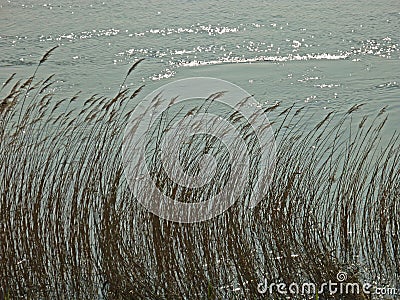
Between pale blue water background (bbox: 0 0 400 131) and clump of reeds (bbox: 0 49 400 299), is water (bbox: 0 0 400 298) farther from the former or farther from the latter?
clump of reeds (bbox: 0 49 400 299)

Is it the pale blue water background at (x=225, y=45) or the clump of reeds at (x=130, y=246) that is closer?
the clump of reeds at (x=130, y=246)

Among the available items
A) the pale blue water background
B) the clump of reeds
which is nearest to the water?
the pale blue water background

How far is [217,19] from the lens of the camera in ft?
29.8

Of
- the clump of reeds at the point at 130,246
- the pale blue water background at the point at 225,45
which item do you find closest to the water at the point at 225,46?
the pale blue water background at the point at 225,45

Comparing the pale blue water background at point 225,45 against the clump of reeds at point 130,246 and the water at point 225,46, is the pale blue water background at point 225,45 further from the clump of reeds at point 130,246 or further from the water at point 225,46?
the clump of reeds at point 130,246

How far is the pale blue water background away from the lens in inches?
285

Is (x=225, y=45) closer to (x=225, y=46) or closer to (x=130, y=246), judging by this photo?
(x=225, y=46)

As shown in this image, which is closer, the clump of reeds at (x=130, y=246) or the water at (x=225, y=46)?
the clump of reeds at (x=130, y=246)

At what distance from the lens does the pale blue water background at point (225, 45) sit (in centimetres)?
723

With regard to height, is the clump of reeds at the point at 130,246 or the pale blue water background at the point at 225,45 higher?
the pale blue water background at the point at 225,45

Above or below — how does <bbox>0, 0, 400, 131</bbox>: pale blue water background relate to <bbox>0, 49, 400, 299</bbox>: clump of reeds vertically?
above

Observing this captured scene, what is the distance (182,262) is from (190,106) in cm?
338

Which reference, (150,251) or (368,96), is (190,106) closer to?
(368,96)

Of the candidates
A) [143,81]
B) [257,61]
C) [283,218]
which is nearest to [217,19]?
[257,61]
